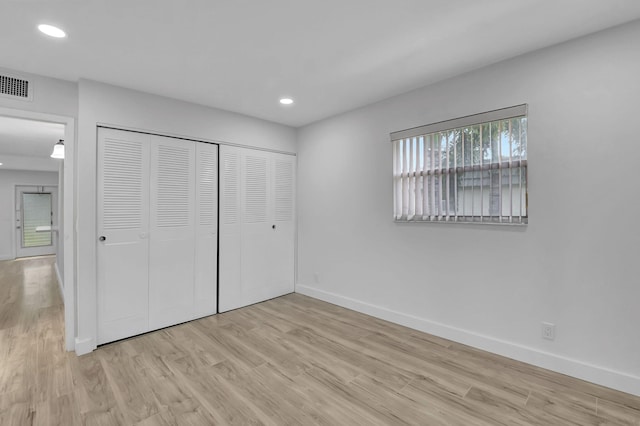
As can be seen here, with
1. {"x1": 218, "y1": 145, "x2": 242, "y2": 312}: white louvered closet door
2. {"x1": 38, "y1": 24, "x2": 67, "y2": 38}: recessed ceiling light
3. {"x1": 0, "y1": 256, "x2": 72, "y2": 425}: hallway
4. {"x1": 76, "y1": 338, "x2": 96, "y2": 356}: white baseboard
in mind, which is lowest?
{"x1": 0, "y1": 256, "x2": 72, "y2": 425}: hallway

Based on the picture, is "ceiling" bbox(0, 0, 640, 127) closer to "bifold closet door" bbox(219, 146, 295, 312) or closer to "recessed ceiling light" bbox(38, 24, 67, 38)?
"recessed ceiling light" bbox(38, 24, 67, 38)

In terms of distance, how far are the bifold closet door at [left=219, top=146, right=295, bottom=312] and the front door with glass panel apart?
24.0 feet

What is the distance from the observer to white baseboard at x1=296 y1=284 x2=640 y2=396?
217cm

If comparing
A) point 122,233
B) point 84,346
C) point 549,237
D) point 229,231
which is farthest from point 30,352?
point 549,237

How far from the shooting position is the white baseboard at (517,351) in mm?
2166

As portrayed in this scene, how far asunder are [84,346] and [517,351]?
384 centimetres

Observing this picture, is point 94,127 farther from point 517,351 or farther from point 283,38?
point 517,351

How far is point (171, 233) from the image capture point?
343 cm

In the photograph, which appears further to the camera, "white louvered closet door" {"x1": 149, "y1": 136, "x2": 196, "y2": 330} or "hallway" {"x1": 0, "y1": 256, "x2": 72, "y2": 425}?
"white louvered closet door" {"x1": 149, "y1": 136, "x2": 196, "y2": 330}

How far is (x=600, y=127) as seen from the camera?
2.24 metres

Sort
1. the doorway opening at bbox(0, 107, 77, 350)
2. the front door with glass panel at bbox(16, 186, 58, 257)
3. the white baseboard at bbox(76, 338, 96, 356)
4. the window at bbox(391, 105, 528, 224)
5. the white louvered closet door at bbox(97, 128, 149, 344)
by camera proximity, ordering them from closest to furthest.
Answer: the window at bbox(391, 105, 528, 224), the white baseboard at bbox(76, 338, 96, 356), the white louvered closet door at bbox(97, 128, 149, 344), the doorway opening at bbox(0, 107, 77, 350), the front door with glass panel at bbox(16, 186, 58, 257)

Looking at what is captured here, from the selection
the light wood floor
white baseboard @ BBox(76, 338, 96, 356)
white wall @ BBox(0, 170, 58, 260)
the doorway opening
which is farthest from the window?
white wall @ BBox(0, 170, 58, 260)

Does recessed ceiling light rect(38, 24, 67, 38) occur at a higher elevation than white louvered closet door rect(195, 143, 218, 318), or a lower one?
higher

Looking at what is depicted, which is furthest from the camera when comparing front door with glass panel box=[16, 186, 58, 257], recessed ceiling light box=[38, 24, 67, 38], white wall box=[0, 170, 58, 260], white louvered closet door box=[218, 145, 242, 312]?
front door with glass panel box=[16, 186, 58, 257]
